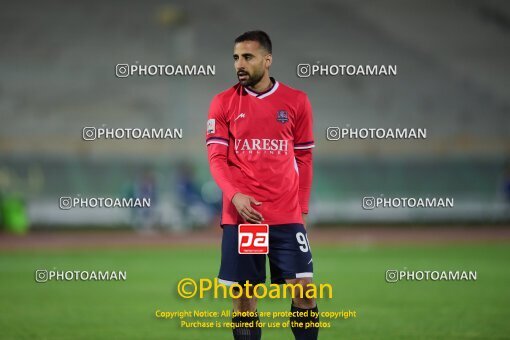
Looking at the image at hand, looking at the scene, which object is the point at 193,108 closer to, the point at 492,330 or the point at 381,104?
the point at 381,104

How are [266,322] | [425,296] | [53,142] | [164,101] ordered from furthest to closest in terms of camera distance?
[164,101] → [53,142] → [425,296] → [266,322]

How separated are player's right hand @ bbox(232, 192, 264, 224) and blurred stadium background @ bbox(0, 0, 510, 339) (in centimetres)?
320

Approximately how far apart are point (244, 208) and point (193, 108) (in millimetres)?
39141

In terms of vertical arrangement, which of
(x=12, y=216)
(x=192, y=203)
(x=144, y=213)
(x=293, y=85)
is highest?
(x=293, y=85)

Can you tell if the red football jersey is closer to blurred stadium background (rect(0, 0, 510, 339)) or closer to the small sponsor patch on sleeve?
the small sponsor patch on sleeve

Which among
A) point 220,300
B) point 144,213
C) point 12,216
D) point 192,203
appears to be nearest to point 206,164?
point 192,203

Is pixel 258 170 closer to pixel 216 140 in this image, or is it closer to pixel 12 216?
pixel 216 140

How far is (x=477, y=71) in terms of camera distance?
1690 inches

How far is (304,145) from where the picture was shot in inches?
241

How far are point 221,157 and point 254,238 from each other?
1.86 feet

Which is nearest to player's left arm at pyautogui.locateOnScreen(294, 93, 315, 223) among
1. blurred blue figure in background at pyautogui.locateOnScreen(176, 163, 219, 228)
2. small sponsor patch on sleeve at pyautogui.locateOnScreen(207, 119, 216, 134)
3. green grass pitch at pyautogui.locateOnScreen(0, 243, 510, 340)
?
small sponsor patch on sleeve at pyautogui.locateOnScreen(207, 119, 216, 134)

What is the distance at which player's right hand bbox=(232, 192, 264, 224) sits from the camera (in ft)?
18.6

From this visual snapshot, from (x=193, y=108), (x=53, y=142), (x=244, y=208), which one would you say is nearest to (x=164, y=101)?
(x=193, y=108)

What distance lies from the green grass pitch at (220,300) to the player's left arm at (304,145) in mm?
2683
